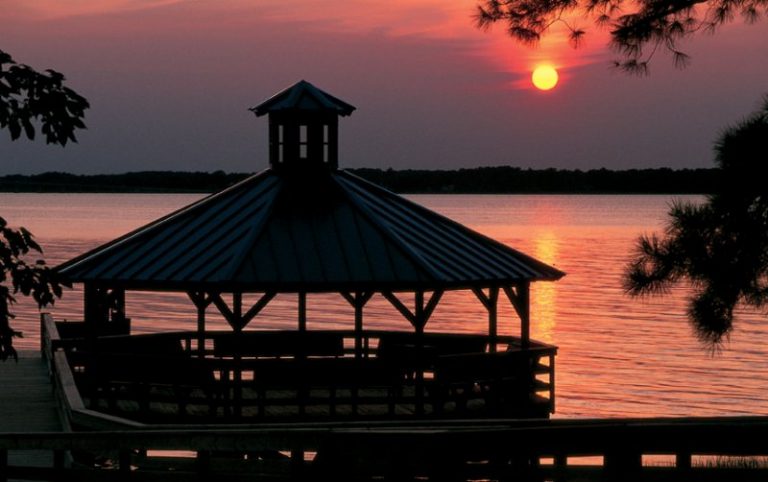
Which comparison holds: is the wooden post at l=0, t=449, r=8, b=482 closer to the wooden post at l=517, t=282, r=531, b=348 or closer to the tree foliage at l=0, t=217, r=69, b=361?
the tree foliage at l=0, t=217, r=69, b=361

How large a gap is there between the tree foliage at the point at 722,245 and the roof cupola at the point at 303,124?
667 cm

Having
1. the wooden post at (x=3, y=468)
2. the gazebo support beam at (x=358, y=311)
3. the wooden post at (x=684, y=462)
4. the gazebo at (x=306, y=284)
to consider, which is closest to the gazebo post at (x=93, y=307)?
the gazebo at (x=306, y=284)

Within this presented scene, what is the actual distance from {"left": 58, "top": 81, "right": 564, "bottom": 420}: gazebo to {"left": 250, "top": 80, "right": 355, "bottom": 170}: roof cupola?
0.02 meters

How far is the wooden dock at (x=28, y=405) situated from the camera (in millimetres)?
14148

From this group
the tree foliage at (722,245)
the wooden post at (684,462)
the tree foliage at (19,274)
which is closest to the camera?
the wooden post at (684,462)

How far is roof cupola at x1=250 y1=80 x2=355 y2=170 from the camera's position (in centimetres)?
1900

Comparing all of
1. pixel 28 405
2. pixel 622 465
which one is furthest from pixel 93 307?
pixel 622 465

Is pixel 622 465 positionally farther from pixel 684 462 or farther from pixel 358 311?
pixel 358 311

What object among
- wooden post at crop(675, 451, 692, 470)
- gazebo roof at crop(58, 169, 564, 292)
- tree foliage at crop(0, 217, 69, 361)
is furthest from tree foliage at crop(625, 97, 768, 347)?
tree foliage at crop(0, 217, 69, 361)

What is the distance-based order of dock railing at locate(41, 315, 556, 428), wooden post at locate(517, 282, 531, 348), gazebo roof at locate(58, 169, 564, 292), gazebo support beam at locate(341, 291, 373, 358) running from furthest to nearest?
gazebo support beam at locate(341, 291, 373, 358), wooden post at locate(517, 282, 531, 348), gazebo roof at locate(58, 169, 564, 292), dock railing at locate(41, 315, 556, 428)

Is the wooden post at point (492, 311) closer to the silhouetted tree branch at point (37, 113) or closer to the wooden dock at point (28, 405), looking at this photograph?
the wooden dock at point (28, 405)

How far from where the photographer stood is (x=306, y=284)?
16719 millimetres

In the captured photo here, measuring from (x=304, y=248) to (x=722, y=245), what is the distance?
6453 mm

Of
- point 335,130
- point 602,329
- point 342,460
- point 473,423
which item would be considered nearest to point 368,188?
point 335,130
